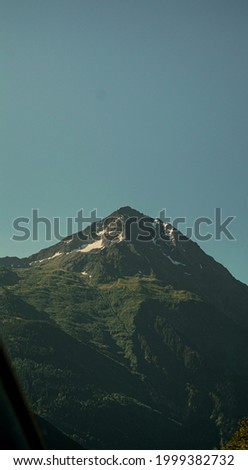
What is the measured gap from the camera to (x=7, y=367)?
131 inches

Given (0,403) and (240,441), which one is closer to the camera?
(0,403)
